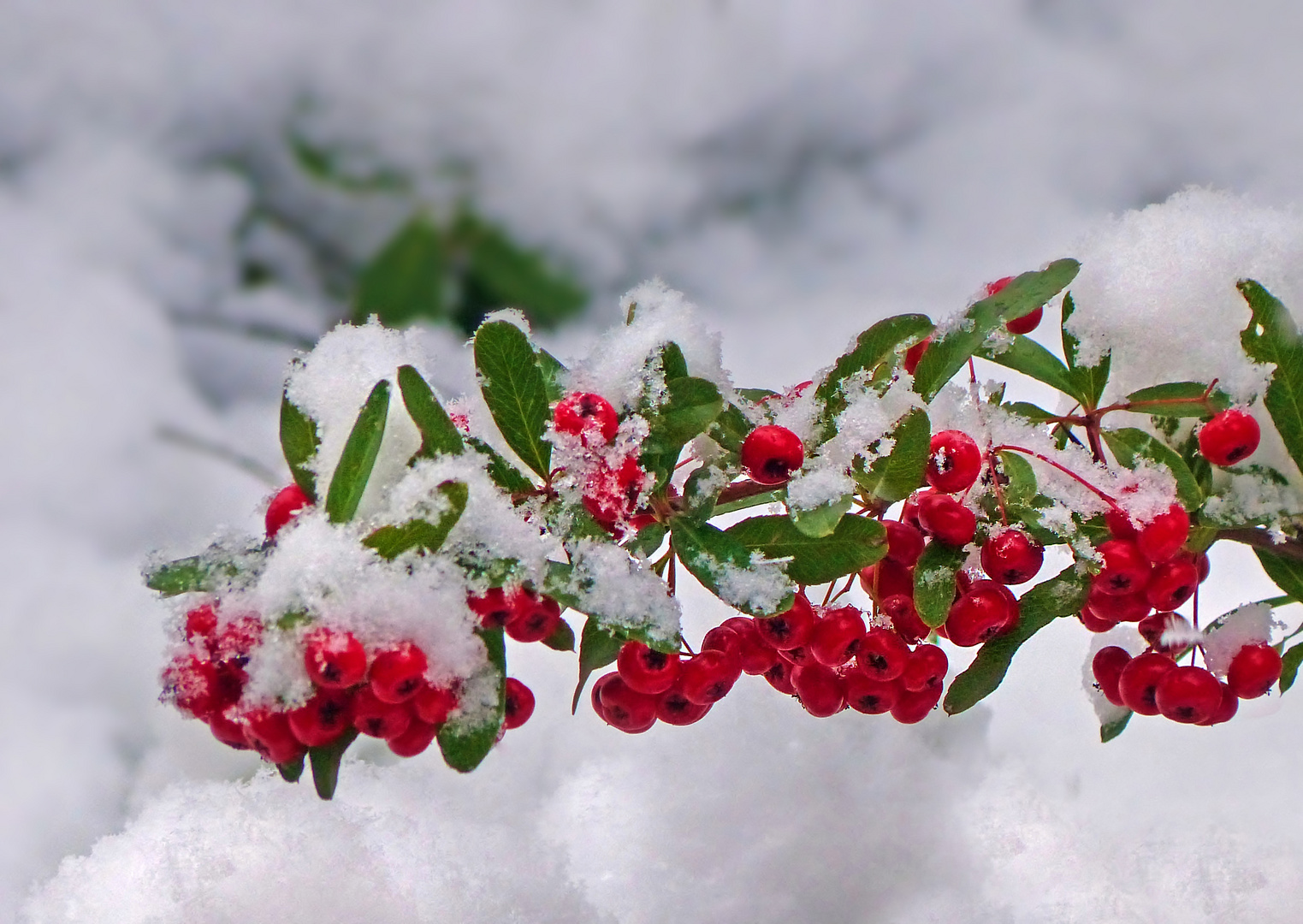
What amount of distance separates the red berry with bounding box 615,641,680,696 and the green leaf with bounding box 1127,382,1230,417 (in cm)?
38

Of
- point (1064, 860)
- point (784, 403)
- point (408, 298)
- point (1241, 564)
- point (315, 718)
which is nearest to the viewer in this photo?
point (408, 298)

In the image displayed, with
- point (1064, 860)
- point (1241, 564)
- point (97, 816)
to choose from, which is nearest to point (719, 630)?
point (1064, 860)

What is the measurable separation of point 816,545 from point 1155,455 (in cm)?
25

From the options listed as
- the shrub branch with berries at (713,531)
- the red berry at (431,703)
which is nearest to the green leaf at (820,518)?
the shrub branch with berries at (713,531)

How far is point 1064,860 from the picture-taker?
3.05ft

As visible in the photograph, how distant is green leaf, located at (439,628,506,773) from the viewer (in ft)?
1.82

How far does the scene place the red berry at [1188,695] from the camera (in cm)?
69

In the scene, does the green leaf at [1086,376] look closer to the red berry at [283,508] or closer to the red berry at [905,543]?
the red berry at [905,543]

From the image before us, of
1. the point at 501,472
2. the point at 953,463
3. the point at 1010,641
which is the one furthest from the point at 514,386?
the point at 1010,641

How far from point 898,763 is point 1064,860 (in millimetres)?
166

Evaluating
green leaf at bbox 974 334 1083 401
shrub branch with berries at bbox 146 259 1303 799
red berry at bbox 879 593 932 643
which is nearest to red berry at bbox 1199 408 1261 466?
shrub branch with berries at bbox 146 259 1303 799

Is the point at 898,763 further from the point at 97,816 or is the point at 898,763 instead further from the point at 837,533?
the point at 97,816

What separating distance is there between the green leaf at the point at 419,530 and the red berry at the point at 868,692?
32 cm

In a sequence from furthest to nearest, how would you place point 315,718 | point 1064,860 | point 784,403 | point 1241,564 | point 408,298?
point 1241,564
point 1064,860
point 784,403
point 315,718
point 408,298
